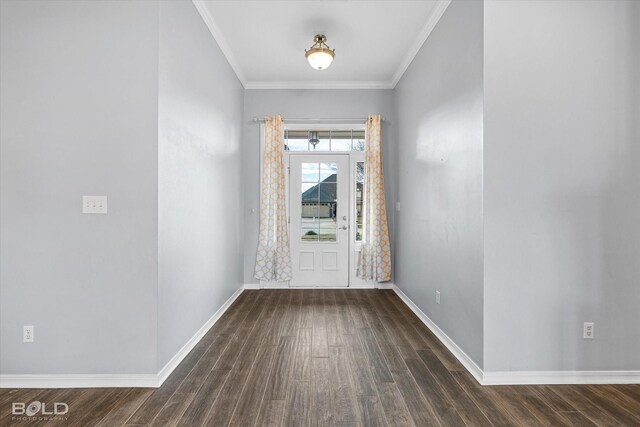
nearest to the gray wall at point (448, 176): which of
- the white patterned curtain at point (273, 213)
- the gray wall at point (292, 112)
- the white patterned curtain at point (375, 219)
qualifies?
the white patterned curtain at point (375, 219)

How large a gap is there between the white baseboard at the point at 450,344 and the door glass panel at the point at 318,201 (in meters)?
1.58

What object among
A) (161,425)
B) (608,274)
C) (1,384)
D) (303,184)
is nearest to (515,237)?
(608,274)

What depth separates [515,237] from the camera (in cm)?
237

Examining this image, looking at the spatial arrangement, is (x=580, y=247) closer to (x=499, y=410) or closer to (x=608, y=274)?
(x=608, y=274)

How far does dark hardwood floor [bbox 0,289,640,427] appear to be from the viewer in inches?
77.5

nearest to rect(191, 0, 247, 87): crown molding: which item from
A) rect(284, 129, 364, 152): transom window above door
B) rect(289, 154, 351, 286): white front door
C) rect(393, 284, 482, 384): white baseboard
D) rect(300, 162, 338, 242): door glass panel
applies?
rect(284, 129, 364, 152): transom window above door

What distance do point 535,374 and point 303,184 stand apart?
11.8 feet

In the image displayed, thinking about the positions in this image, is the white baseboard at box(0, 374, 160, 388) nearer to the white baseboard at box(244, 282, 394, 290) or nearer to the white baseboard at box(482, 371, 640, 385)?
the white baseboard at box(482, 371, 640, 385)

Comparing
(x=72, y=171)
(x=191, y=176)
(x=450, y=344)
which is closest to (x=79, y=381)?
(x=72, y=171)

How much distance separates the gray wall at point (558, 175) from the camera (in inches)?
93.0

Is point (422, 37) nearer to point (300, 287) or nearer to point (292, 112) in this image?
point (292, 112)

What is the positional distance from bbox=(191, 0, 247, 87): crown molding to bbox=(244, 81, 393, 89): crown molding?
29 centimetres

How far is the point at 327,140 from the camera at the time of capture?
17.0ft

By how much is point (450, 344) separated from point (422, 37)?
3028 millimetres
